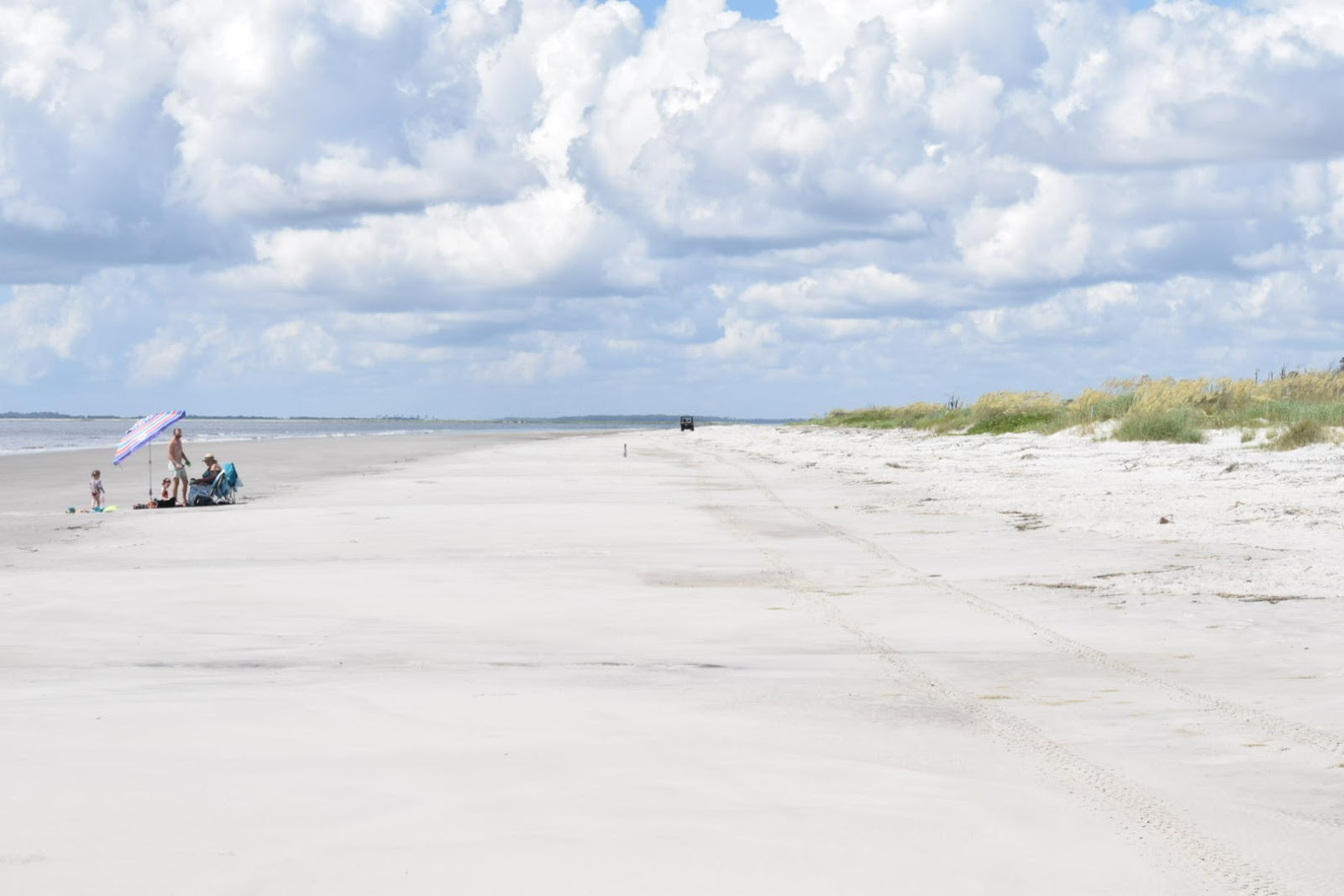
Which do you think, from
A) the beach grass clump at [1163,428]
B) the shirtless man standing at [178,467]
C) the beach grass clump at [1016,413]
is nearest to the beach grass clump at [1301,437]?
the beach grass clump at [1163,428]

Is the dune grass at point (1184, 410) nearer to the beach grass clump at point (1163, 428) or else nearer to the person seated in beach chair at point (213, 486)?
the beach grass clump at point (1163, 428)

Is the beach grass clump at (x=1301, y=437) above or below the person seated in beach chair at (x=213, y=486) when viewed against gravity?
above

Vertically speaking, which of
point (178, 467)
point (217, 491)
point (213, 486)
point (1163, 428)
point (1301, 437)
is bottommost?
point (217, 491)

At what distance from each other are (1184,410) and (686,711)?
98.9 ft

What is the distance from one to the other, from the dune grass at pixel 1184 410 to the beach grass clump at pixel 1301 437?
17mm

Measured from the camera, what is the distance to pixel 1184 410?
3350cm

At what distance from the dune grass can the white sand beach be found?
14.1 m

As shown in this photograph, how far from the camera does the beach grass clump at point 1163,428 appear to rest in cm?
3086

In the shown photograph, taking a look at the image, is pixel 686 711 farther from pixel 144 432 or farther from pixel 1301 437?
pixel 1301 437

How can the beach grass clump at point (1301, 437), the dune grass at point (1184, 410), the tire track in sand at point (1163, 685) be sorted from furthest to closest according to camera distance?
1. the dune grass at point (1184, 410)
2. the beach grass clump at point (1301, 437)
3. the tire track in sand at point (1163, 685)

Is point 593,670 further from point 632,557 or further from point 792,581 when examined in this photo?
point 632,557

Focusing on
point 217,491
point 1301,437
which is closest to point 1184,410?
point 1301,437

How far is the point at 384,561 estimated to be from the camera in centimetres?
1355

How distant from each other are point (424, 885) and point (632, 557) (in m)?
9.89
